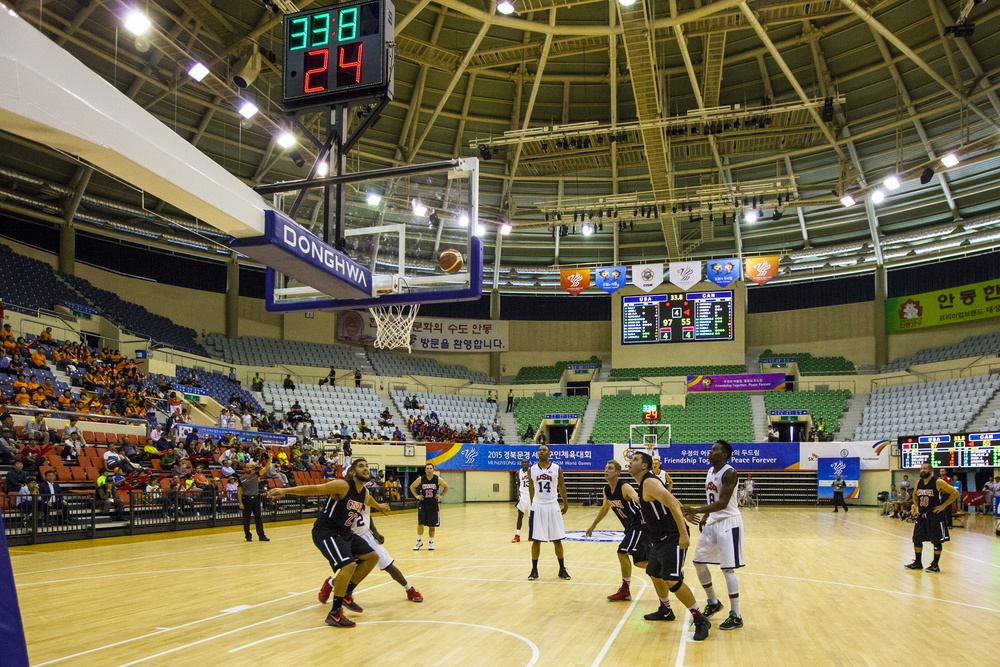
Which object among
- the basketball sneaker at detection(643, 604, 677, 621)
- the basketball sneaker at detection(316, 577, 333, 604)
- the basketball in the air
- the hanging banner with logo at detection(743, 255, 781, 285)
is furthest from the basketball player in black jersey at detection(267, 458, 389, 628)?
the hanging banner with logo at detection(743, 255, 781, 285)

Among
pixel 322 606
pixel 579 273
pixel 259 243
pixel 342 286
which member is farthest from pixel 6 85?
pixel 579 273

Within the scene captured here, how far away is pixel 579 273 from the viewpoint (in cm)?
3406

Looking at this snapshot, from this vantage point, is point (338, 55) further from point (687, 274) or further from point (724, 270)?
point (724, 270)

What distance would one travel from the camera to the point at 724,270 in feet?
102

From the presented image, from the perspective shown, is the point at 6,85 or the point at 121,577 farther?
the point at 121,577

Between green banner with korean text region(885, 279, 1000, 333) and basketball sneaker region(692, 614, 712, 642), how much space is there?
3353 centimetres

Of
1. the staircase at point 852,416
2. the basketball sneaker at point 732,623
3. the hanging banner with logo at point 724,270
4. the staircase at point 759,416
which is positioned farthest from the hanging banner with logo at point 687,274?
the basketball sneaker at point 732,623

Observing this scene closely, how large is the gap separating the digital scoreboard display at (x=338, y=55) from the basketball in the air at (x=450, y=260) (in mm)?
2357

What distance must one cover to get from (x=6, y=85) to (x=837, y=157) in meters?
34.6

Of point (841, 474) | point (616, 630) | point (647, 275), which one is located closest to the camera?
point (616, 630)

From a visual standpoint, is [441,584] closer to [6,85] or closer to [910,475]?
[6,85]

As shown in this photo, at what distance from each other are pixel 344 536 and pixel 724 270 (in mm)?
25386

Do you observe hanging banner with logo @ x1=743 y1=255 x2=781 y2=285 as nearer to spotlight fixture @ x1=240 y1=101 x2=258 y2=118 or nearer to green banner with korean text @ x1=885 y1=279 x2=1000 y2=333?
green banner with korean text @ x1=885 y1=279 x2=1000 y2=333

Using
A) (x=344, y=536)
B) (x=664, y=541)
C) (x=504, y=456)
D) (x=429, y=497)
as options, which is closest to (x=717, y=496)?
(x=664, y=541)
